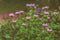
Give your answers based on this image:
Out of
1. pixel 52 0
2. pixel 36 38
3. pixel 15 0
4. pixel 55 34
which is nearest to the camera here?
pixel 36 38

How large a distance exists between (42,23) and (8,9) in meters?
1.89

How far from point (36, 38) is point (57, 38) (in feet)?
1.41

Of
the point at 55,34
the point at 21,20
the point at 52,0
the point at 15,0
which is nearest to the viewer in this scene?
the point at 55,34

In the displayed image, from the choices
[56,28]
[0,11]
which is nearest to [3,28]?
[56,28]

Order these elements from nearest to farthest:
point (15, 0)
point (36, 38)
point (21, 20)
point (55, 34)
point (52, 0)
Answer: point (36, 38) < point (55, 34) < point (21, 20) < point (52, 0) < point (15, 0)

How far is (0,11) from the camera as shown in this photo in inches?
239

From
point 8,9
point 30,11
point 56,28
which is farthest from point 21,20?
point 8,9

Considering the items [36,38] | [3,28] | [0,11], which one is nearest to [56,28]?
[36,38]

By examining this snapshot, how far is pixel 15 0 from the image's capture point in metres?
6.40

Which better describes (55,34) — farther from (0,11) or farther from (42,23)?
(0,11)

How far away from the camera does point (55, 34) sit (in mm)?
4285

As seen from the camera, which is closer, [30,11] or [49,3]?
[30,11]

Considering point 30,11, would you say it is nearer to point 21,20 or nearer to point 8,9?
point 21,20

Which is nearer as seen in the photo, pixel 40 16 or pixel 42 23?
pixel 42 23
